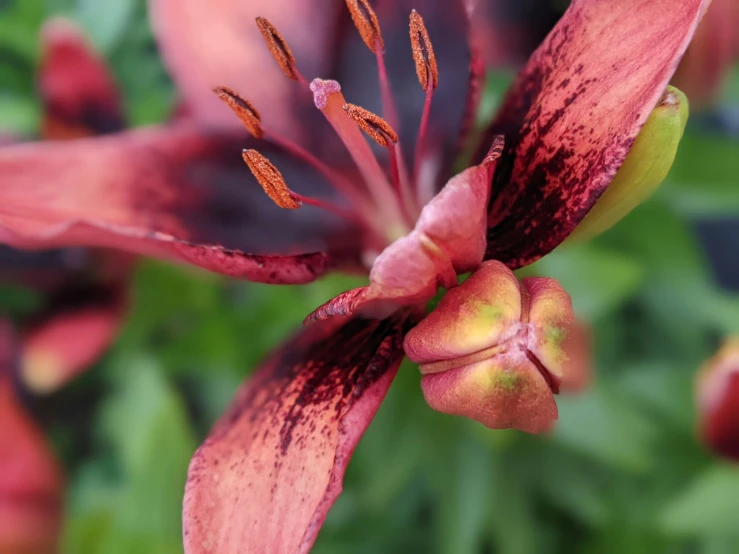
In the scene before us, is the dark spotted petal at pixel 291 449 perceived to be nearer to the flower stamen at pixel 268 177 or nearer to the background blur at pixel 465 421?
the flower stamen at pixel 268 177

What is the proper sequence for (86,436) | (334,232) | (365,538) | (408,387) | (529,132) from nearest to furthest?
(529,132), (334,232), (408,387), (365,538), (86,436)

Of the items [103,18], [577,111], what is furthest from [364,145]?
[103,18]

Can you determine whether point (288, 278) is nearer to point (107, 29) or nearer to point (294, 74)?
point (294, 74)

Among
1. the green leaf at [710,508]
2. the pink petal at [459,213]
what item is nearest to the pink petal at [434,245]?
the pink petal at [459,213]

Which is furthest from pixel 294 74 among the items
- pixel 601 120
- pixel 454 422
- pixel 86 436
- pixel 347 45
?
pixel 86 436

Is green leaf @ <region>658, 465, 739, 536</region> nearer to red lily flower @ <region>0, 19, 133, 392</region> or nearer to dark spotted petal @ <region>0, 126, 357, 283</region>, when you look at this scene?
dark spotted petal @ <region>0, 126, 357, 283</region>

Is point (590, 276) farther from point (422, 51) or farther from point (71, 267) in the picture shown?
point (71, 267)
